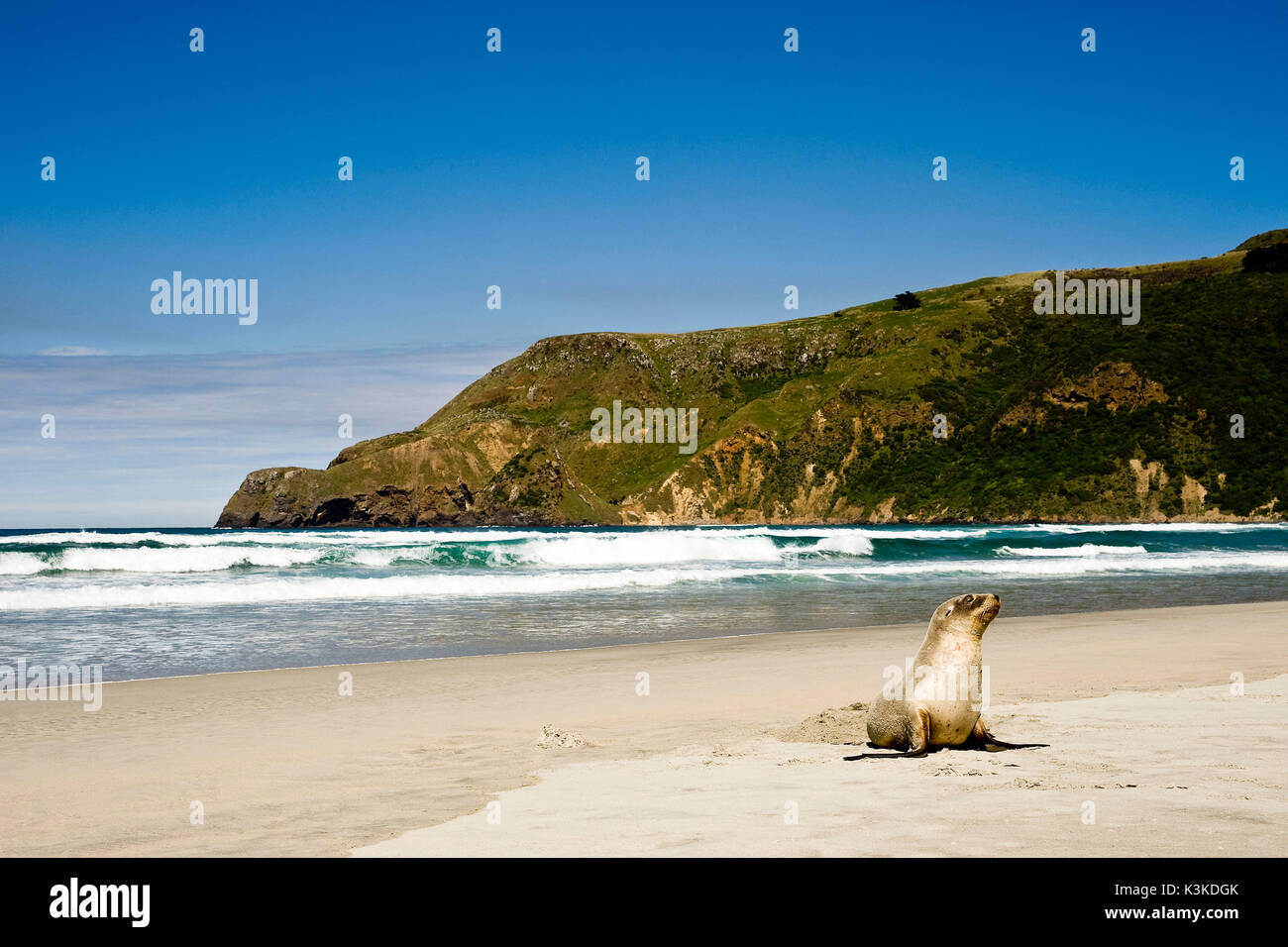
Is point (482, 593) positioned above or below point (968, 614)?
below

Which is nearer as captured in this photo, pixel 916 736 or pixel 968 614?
pixel 916 736

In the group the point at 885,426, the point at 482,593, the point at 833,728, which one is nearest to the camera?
the point at 833,728

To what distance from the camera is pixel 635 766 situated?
7035mm

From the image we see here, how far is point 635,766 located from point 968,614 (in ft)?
8.92

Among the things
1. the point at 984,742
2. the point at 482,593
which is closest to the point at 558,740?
the point at 984,742

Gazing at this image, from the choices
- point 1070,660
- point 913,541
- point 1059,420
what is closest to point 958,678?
point 1070,660

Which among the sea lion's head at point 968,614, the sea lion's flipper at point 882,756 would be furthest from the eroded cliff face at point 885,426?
the sea lion's flipper at point 882,756

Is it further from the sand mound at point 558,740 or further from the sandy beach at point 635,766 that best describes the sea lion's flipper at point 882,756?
the sand mound at point 558,740

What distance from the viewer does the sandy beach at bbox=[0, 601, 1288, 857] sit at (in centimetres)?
493

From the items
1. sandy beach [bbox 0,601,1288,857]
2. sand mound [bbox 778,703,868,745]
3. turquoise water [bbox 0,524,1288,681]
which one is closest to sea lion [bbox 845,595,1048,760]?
sandy beach [bbox 0,601,1288,857]

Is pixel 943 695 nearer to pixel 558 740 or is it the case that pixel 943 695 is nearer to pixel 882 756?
pixel 882 756

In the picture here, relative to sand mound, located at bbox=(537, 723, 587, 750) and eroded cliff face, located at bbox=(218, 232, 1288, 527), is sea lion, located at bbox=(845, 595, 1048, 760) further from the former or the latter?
eroded cliff face, located at bbox=(218, 232, 1288, 527)

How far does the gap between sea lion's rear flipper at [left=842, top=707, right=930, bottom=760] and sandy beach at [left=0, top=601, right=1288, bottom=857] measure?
0.13 metres
